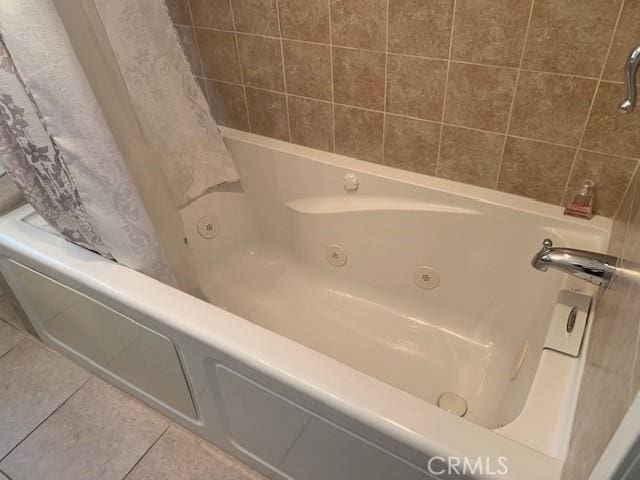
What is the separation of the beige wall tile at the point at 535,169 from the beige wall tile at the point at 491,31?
22 cm

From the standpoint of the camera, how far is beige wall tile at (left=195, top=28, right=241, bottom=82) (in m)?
1.53

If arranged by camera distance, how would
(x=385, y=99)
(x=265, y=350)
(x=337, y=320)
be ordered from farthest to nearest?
(x=337, y=320)
(x=385, y=99)
(x=265, y=350)

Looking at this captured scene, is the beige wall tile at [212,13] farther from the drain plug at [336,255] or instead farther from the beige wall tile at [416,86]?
the drain plug at [336,255]

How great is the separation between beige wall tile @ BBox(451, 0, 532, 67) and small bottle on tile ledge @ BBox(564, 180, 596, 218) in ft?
1.19

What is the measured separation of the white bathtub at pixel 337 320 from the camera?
833 mm

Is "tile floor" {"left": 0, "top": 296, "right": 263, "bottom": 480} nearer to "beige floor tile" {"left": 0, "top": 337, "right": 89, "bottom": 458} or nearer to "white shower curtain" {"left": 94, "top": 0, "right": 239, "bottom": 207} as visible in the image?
"beige floor tile" {"left": 0, "top": 337, "right": 89, "bottom": 458}

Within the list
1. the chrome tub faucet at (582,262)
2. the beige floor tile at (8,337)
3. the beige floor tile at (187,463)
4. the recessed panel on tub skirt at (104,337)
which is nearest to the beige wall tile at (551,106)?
the chrome tub faucet at (582,262)

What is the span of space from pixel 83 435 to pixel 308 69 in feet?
4.23

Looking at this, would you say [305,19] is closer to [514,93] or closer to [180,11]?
[180,11]

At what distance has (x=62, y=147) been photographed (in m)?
0.98

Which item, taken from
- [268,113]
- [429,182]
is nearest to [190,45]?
[268,113]

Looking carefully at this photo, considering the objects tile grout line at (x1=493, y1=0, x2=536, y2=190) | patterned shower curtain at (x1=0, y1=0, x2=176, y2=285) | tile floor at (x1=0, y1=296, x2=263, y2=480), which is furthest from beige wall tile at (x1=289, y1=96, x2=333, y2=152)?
tile floor at (x1=0, y1=296, x2=263, y2=480)

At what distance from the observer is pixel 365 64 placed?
1.33 m

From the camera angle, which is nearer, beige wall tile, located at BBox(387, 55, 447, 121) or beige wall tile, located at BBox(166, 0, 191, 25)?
beige wall tile, located at BBox(387, 55, 447, 121)
